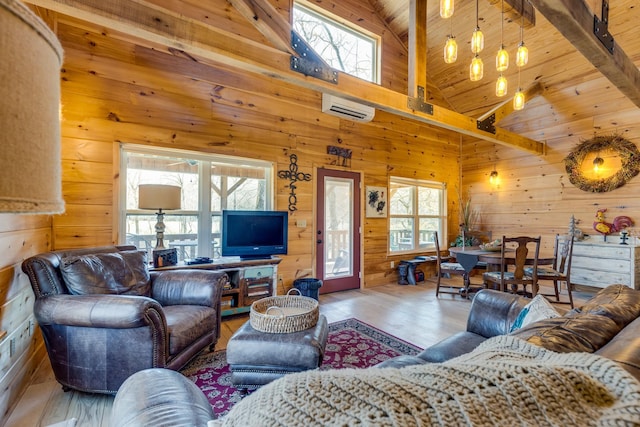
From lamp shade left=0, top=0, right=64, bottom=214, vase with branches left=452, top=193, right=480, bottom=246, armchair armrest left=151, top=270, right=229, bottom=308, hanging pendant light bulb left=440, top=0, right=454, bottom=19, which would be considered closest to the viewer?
lamp shade left=0, top=0, right=64, bottom=214

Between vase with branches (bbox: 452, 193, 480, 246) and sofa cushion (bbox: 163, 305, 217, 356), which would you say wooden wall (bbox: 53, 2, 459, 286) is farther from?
vase with branches (bbox: 452, 193, 480, 246)

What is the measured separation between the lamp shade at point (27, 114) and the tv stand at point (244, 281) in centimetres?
296

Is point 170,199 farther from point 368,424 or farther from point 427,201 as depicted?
point 427,201

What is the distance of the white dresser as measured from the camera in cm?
399

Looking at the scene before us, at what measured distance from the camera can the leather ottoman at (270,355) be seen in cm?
179

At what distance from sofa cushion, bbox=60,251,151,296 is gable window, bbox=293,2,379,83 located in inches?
145

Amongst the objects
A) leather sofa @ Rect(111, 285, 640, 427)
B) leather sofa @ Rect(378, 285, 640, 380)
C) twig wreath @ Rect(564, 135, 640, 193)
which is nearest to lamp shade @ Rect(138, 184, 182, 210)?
leather sofa @ Rect(111, 285, 640, 427)

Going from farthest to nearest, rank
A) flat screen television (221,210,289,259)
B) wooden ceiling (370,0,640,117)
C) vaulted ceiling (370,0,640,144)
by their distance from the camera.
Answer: vaulted ceiling (370,0,640,144)
wooden ceiling (370,0,640,117)
flat screen television (221,210,289,259)

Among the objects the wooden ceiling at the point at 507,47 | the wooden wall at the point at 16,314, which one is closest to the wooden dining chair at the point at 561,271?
the wooden ceiling at the point at 507,47

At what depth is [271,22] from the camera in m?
2.59

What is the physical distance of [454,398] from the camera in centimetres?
54

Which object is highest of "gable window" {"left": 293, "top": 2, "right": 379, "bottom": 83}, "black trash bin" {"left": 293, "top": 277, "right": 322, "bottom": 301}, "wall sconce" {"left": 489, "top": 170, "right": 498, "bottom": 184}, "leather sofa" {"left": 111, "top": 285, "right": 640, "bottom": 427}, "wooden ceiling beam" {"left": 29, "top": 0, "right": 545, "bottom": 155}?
"gable window" {"left": 293, "top": 2, "right": 379, "bottom": 83}

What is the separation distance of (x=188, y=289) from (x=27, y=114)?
2.42 m

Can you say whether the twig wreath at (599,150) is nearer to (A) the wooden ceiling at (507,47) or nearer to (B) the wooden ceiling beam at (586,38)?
(A) the wooden ceiling at (507,47)
